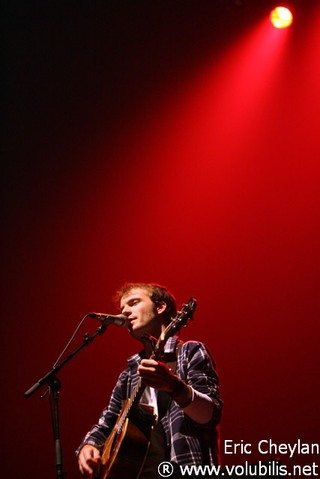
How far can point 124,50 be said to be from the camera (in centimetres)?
567

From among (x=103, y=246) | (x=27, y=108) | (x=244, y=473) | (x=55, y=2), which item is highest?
(x=55, y=2)

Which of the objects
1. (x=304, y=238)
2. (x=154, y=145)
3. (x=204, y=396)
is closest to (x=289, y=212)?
(x=304, y=238)

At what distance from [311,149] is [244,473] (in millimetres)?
2977

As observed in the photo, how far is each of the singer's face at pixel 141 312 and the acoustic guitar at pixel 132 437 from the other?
27 centimetres

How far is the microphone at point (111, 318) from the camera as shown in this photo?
345cm

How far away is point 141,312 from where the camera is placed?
12.3 feet

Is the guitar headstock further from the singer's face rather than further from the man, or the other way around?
the singer's face

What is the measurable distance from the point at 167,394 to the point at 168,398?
2cm

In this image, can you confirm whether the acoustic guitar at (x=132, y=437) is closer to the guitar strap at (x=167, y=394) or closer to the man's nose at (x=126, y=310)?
the guitar strap at (x=167, y=394)

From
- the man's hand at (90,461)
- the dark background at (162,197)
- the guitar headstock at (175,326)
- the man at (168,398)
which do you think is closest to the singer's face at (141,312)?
the man at (168,398)

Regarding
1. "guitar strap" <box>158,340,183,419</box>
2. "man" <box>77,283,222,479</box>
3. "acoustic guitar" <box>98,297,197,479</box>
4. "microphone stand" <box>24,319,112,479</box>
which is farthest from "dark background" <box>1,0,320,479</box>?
"microphone stand" <box>24,319,112,479</box>

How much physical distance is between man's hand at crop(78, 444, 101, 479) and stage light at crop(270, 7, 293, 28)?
3581 millimetres

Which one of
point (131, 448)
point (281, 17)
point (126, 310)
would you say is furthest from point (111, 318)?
point (281, 17)

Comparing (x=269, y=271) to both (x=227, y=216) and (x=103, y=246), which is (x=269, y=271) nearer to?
(x=227, y=216)
